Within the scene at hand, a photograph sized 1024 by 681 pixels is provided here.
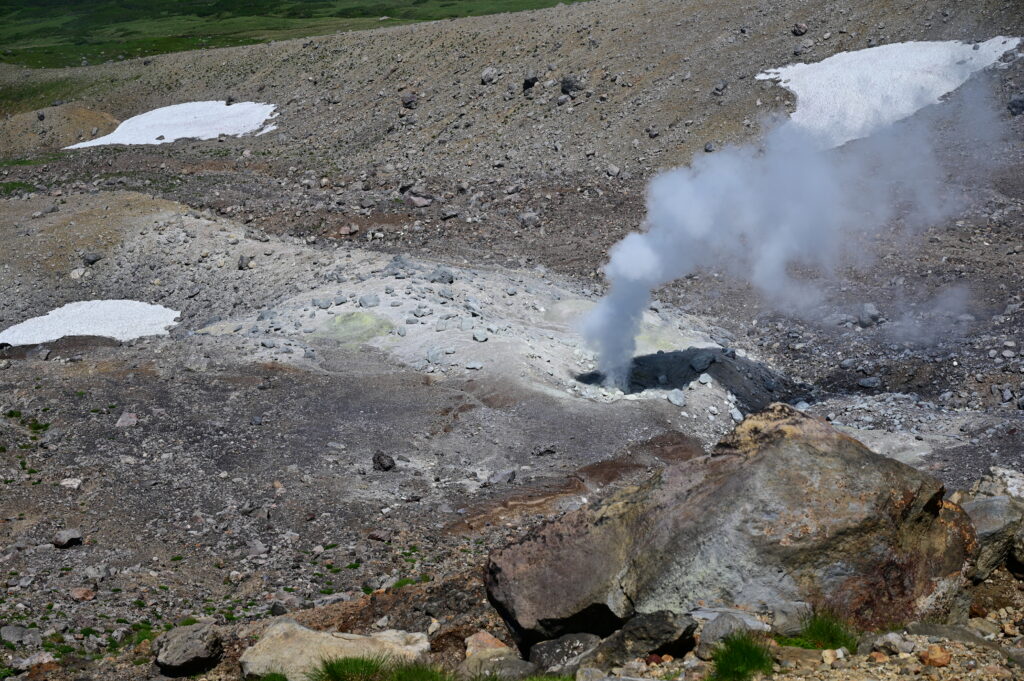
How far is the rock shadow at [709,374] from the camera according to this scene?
27.4 m

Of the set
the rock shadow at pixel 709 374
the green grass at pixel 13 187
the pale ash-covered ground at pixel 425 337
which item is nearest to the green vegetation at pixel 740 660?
the pale ash-covered ground at pixel 425 337

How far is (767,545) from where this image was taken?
14.1 metres

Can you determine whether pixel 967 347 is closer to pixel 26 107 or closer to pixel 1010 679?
pixel 1010 679

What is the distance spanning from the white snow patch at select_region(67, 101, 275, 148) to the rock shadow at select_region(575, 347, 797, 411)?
40374mm

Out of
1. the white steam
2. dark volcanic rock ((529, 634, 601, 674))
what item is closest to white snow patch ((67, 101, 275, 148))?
the white steam

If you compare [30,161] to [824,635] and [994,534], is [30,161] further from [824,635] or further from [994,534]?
[994,534]

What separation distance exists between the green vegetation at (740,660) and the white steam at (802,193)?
50.6 ft

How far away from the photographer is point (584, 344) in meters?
29.0

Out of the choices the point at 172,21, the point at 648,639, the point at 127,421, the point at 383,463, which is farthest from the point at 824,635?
the point at 172,21

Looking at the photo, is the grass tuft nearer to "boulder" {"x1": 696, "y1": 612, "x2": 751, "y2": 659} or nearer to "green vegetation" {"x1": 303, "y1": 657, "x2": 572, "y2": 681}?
"green vegetation" {"x1": 303, "y1": 657, "x2": 572, "y2": 681}

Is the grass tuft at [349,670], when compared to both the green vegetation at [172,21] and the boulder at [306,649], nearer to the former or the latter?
the boulder at [306,649]

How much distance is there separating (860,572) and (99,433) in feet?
61.4

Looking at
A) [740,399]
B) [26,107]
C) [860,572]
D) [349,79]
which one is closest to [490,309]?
[740,399]

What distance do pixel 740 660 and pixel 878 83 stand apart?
3991 cm
